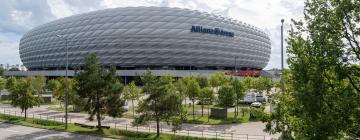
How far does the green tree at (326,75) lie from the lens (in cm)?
1155

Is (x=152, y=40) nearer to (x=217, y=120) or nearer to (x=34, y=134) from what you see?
(x=217, y=120)

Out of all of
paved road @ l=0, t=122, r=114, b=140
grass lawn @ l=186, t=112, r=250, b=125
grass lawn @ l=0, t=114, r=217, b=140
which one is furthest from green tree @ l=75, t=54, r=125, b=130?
grass lawn @ l=186, t=112, r=250, b=125

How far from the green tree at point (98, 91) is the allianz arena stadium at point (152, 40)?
82.2 m

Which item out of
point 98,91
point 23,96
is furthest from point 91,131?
point 23,96

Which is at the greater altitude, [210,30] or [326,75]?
[210,30]

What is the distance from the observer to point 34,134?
118ft

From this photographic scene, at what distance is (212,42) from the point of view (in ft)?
430

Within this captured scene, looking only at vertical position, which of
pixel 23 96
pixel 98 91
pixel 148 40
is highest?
pixel 148 40

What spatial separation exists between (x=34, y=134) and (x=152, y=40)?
88.4 meters

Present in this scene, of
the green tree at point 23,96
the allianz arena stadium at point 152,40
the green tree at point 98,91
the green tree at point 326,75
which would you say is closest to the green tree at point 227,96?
the green tree at point 98,91

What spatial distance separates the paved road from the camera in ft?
112

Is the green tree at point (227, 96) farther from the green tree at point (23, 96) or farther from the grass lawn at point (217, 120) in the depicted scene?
the green tree at point (23, 96)

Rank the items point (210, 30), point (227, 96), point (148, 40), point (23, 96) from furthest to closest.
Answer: point (210, 30) < point (148, 40) < point (23, 96) < point (227, 96)

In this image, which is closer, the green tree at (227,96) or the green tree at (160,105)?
the green tree at (160,105)
